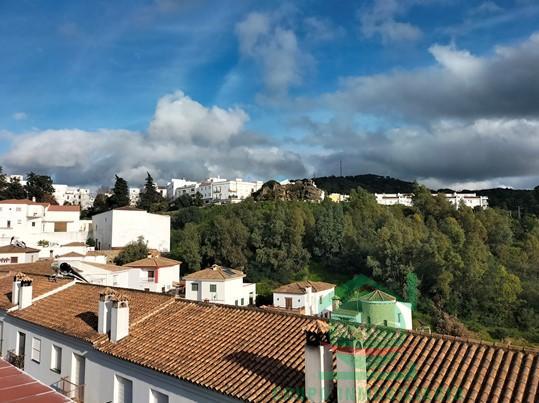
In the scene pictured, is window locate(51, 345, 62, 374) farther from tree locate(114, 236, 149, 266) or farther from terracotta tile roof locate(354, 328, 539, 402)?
tree locate(114, 236, 149, 266)

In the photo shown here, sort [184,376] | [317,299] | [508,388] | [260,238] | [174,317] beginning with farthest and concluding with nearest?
1. [260,238]
2. [317,299]
3. [174,317]
4. [184,376]
5. [508,388]

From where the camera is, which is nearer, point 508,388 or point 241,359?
point 508,388

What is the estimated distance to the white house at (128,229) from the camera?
4956 centimetres

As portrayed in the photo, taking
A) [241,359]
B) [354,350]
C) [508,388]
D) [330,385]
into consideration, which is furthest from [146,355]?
[508,388]

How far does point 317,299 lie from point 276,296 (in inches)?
136

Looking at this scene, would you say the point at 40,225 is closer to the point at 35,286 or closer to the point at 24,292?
the point at 35,286

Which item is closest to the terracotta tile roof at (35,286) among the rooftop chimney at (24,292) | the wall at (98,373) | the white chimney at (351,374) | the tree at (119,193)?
the rooftop chimney at (24,292)

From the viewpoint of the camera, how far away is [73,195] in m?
101

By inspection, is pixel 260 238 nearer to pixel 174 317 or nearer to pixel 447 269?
pixel 447 269

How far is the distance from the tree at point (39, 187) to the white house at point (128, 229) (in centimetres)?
2096

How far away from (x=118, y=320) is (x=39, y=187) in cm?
7196

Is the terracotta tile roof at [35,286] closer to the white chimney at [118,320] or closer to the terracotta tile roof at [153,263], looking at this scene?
the white chimney at [118,320]

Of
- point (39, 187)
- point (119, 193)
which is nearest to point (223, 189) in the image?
point (119, 193)

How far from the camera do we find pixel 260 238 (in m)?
49.5
